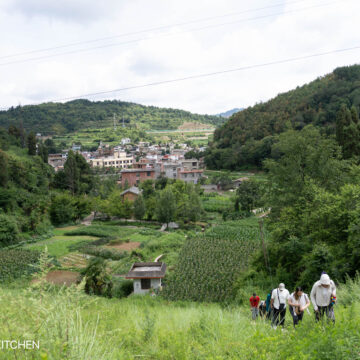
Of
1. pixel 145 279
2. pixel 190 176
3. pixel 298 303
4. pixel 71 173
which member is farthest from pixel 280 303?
pixel 190 176

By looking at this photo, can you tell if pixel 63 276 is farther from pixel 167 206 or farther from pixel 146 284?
pixel 167 206

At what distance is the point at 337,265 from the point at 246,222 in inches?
998

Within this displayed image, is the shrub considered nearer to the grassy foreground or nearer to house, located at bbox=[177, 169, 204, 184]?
the grassy foreground

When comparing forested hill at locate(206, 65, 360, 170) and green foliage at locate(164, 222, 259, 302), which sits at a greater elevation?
forested hill at locate(206, 65, 360, 170)

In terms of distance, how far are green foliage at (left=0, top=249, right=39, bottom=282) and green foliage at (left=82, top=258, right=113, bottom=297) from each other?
622 centimetres

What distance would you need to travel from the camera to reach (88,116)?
422 ft

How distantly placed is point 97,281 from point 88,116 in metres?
124

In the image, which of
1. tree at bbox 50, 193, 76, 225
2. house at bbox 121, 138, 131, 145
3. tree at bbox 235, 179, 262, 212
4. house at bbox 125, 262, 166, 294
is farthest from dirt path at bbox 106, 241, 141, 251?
house at bbox 121, 138, 131, 145

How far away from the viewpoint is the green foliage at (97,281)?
14.9 meters

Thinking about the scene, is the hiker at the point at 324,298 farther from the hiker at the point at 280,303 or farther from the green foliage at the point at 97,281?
the green foliage at the point at 97,281

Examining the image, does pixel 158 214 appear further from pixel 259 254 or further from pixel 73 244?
pixel 259 254

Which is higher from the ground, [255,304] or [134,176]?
[134,176]

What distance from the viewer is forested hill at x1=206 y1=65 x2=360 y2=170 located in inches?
2402

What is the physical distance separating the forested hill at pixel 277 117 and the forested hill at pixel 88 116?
206 feet
